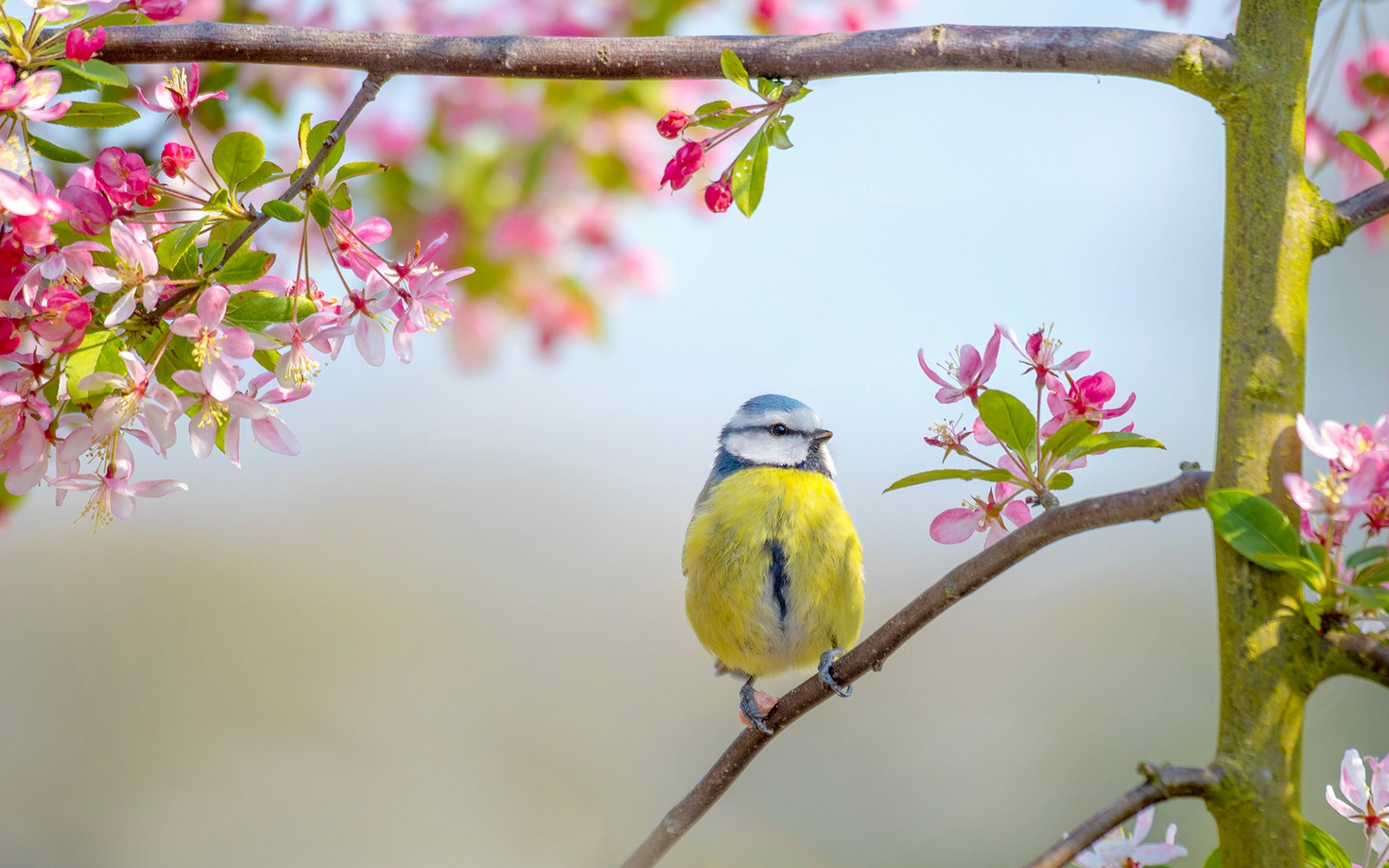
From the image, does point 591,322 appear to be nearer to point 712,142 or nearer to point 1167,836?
point 712,142

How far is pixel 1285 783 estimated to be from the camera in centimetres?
52

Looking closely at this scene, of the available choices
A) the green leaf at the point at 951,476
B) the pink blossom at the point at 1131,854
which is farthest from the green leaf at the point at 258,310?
the pink blossom at the point at 1131,854

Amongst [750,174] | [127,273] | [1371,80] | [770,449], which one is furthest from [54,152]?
[1371,80]

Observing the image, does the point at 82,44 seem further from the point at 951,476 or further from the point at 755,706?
the point at 755,706

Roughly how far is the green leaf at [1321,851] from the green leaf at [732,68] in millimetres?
588

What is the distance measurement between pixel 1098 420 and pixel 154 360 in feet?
2.04

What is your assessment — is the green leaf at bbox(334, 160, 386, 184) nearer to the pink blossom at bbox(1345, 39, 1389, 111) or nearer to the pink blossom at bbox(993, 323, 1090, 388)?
the pink blossom at bbox(993, 323, 1090, 388)

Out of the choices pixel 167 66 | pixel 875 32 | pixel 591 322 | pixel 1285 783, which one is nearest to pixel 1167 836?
pixel 1285 783

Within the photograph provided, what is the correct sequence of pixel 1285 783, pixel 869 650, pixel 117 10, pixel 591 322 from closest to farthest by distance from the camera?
pixel 1285 783 → pixel 869 650 → pixel 117 10 → pixel 591 322

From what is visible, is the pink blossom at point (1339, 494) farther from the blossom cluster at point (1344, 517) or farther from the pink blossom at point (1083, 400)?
the pink blossom at point (1083, 400)

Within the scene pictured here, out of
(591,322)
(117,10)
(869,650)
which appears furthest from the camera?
(591,322)

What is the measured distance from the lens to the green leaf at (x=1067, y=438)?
0.64 metres

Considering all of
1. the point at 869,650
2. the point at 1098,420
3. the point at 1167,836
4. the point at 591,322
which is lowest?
the point at 1167,836

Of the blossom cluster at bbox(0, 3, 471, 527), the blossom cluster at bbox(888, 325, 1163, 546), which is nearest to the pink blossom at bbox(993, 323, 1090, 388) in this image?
the blossom cluster at bbox(888, 325, 1163, 546)
